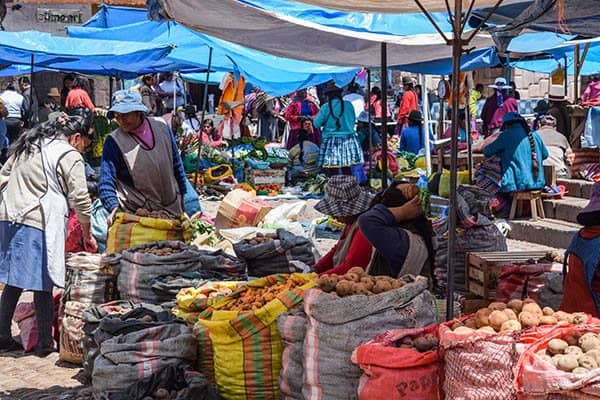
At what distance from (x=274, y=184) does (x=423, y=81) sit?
3.42m

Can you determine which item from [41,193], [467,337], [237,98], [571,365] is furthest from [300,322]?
[237,98]

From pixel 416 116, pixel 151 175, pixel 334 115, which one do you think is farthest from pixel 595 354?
pixel 416 116

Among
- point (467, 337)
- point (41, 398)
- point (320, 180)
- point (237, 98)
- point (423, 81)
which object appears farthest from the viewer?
point (237, 98)

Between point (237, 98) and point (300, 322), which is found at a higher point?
point (237, 98)

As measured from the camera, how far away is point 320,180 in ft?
56.0

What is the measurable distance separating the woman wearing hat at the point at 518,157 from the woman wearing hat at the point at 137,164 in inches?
222

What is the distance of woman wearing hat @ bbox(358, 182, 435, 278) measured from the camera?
5.36 metres

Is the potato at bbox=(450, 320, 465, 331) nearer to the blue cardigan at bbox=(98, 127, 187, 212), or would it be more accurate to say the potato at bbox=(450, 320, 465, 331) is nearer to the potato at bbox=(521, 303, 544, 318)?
the potato at bbox=(521, 303, 544, 318)

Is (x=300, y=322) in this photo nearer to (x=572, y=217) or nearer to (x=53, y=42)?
(x=572, y=217)

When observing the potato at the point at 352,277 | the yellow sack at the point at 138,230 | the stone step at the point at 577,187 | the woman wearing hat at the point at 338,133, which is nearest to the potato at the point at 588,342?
the potato at the point at 352,277

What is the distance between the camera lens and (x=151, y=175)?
7492 mm

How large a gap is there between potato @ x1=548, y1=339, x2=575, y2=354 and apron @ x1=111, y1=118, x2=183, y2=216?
14.5ft

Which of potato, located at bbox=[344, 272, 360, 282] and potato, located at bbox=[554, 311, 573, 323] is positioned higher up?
potato, located at bbox=[344, 272, 360, 282]

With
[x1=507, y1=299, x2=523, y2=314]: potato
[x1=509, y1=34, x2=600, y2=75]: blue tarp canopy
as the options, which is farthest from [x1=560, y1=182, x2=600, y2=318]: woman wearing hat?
[x1=509, y1=34, x2=600, y2=75]: blue tarp canopy
